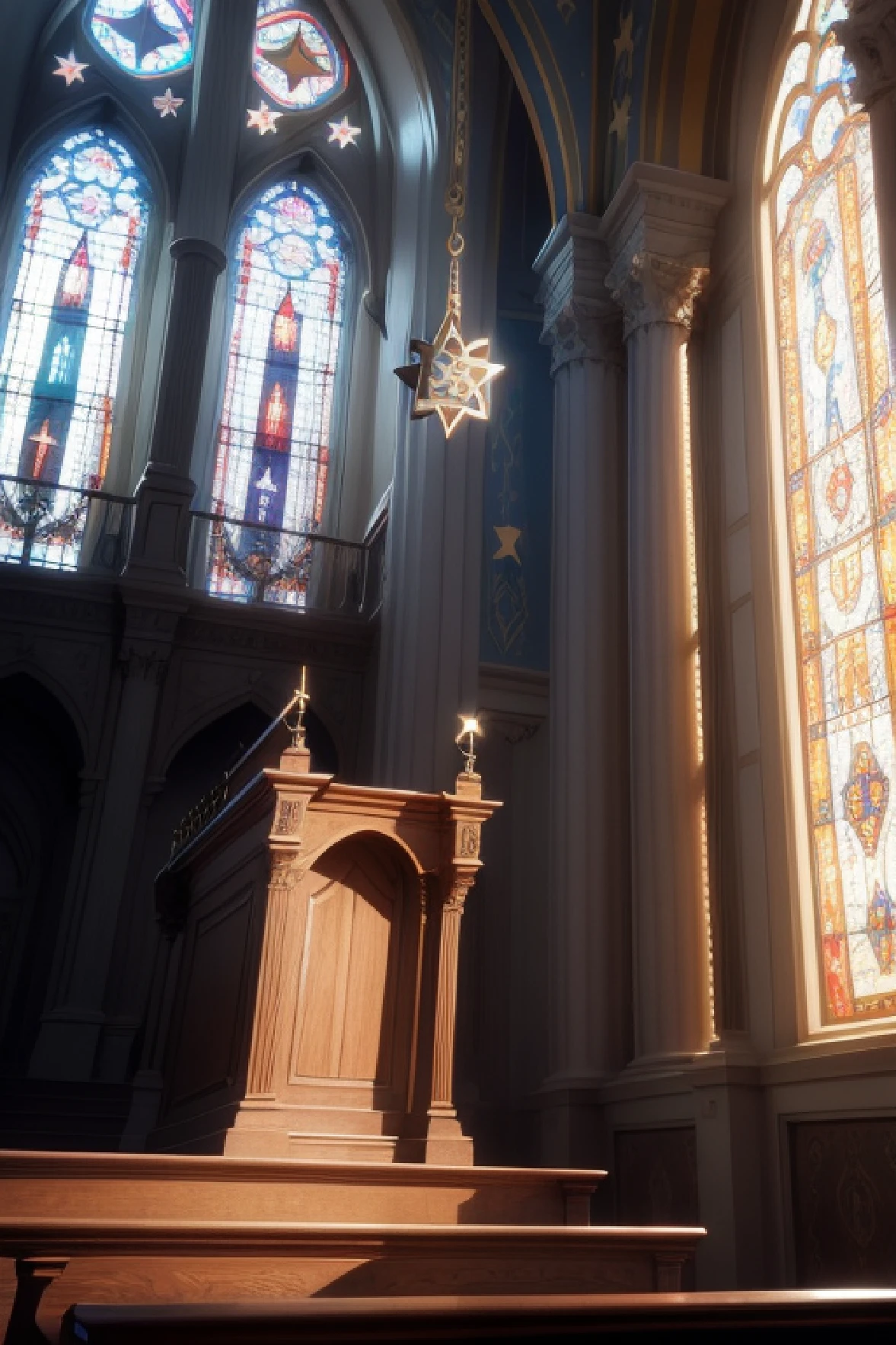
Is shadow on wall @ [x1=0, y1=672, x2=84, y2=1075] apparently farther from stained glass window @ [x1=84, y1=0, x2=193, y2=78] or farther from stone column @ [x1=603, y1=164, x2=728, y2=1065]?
stained glass window @ [x1=84, y1=0, x2=193, y2=78]

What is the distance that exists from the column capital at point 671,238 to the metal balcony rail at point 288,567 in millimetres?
4799

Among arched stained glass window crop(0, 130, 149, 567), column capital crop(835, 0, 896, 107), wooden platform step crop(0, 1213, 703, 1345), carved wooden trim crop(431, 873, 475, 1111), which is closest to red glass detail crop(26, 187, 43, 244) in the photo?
arched stained glass window crop(0, 130, 149, 567)

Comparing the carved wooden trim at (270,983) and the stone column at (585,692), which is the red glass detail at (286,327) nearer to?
the stone column at (585,692)

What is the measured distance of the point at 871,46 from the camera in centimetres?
543

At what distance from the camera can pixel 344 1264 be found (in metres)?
3.61

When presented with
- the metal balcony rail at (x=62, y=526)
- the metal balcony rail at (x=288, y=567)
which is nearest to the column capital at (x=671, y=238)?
the metal balcony rail at (x=288, y=567)

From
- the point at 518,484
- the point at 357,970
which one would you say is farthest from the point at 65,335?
the point at 357,970

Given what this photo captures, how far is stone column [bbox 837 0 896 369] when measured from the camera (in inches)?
206

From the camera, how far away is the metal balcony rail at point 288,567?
12250 mm

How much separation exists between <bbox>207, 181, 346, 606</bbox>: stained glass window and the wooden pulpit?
22.9 feet

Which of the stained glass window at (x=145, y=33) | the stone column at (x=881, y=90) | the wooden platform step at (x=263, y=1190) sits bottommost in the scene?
the wooden platform step at (x=263, y=1190)

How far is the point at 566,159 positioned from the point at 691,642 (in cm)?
394

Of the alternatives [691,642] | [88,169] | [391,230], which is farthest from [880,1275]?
[88,169]

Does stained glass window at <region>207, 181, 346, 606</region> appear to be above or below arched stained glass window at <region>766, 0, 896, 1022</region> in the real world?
above
